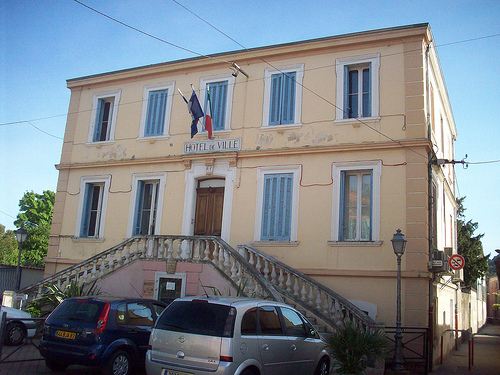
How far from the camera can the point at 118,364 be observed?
8.24 m

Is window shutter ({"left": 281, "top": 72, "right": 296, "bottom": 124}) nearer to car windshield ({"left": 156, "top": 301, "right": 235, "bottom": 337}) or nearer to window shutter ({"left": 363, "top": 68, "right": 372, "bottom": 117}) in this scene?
window shutter ({"left": 363, "top": 68, "right": 372, "bottom": 117})

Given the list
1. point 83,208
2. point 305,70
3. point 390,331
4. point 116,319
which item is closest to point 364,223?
point 390,331

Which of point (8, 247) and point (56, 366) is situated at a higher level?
point (8, 247)

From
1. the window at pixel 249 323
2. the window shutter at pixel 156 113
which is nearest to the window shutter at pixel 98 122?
the window shutter at pixel 156 113

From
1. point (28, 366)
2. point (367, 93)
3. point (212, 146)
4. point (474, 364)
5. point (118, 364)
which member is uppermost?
point (367, 93)

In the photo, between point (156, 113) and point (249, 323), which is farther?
point (156, 113)

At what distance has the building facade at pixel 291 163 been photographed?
13.0 m

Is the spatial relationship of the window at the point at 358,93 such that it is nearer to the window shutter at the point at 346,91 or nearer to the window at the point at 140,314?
the window shutter at the point at 346,91

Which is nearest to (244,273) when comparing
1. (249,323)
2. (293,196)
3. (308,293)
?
(308,293)

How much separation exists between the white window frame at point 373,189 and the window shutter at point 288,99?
7.31 ft

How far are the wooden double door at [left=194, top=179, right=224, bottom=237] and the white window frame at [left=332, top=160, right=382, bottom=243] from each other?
3.82 m

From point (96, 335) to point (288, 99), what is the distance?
378 inches

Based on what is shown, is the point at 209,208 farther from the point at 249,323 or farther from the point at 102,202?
the point at 249,323

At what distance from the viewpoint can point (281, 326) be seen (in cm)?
759
